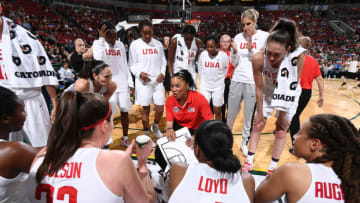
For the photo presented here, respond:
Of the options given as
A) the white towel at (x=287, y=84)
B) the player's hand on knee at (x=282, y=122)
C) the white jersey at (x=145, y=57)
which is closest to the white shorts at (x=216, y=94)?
the white jersey at (x=145, y=57)

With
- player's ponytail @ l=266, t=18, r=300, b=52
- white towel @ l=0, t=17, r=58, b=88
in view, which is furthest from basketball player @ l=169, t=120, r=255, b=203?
white towel @ l=0, t=17, r=58, b=88

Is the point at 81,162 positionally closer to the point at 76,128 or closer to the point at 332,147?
the point at 76,128

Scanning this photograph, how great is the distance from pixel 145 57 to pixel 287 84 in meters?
2.32

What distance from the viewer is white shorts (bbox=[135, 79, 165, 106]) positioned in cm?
383

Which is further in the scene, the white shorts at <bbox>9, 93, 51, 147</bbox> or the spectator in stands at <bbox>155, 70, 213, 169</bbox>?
the spectator in stands at <bbox>155, 70, 213, 169</bbox>

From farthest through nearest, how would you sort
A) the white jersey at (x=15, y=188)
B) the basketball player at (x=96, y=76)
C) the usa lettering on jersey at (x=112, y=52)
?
the usa lettering on jersey at (x=112, y=52), the basketball player at (x=96, y=76), the white jersey at (x=15, y=188)

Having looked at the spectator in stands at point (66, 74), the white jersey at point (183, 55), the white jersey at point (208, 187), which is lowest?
the white jersey at point (208, 187)

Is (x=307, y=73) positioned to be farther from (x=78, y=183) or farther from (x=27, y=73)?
(x=27, y=73)

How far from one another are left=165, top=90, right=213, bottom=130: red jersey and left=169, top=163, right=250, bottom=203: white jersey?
1.45 m

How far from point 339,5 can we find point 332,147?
32.6 m

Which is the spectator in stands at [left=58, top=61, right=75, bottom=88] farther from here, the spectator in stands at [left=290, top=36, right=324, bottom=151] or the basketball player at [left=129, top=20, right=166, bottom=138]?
the spectator in stands at [left=290, top=36, right=324, bottom=151]

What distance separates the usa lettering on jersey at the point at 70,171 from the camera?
3.80 ft

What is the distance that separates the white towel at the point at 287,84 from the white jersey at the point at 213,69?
1528mm

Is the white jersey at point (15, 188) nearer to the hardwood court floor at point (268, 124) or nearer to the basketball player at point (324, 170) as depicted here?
the basketball player at point (324, 170)
